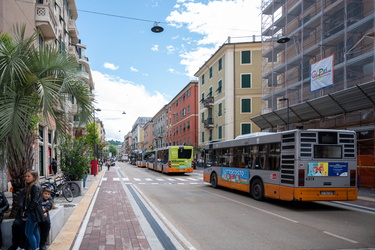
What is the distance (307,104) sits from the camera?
808 inches

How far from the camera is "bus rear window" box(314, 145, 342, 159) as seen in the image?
10633 mm

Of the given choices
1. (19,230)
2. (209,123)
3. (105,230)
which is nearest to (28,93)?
(19,230)

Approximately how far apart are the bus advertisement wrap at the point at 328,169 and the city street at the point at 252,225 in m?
1.28

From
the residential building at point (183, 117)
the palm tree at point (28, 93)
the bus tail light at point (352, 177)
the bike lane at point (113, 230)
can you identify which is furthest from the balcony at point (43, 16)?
the residential building at point (183, 117)

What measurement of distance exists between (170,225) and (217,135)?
33.3 metres

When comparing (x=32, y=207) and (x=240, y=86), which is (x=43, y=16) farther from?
(x=240, y=86)

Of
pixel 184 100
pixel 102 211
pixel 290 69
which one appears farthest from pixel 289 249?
pixel 184 100

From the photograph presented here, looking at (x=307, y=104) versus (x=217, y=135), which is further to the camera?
(x=217, y=135)

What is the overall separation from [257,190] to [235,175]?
2.23 metres

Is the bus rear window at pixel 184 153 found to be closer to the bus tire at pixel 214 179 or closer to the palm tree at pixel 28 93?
the bus tire at pixel 214 179

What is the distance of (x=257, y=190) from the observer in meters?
12.8

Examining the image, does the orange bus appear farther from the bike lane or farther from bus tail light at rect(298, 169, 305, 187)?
the bike lane

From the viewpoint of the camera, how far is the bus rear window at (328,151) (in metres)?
10.6

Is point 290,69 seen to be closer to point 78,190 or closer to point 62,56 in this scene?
point 78,190
